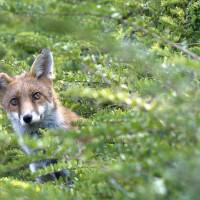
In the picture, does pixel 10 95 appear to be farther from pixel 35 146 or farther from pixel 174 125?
pixel 174 125

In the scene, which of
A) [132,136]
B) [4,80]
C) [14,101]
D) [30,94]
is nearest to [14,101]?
[14,101]

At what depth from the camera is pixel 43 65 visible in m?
7.30

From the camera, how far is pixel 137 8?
24.8 feet

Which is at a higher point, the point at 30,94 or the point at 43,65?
the point at 43,65

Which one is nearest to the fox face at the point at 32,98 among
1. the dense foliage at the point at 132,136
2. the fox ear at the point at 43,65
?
the fox ear at the point at 43,65

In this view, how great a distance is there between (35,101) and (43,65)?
1.55ft

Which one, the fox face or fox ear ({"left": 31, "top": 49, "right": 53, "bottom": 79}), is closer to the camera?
the fox face

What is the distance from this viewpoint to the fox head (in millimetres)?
6949

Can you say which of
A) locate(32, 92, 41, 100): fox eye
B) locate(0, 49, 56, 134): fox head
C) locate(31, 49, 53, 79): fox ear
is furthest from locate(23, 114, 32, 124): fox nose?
locate(31, 49, 53, 79): fox ear

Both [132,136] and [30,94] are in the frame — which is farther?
[30,94]

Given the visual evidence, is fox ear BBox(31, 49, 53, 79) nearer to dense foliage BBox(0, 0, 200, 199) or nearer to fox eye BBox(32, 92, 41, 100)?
fox eye BBox(32, 92, 41, 100)

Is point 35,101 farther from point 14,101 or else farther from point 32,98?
point 14,101

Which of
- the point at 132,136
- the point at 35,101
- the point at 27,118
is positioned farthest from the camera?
→ the point at 35,101

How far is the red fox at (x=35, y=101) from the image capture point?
275 inches
